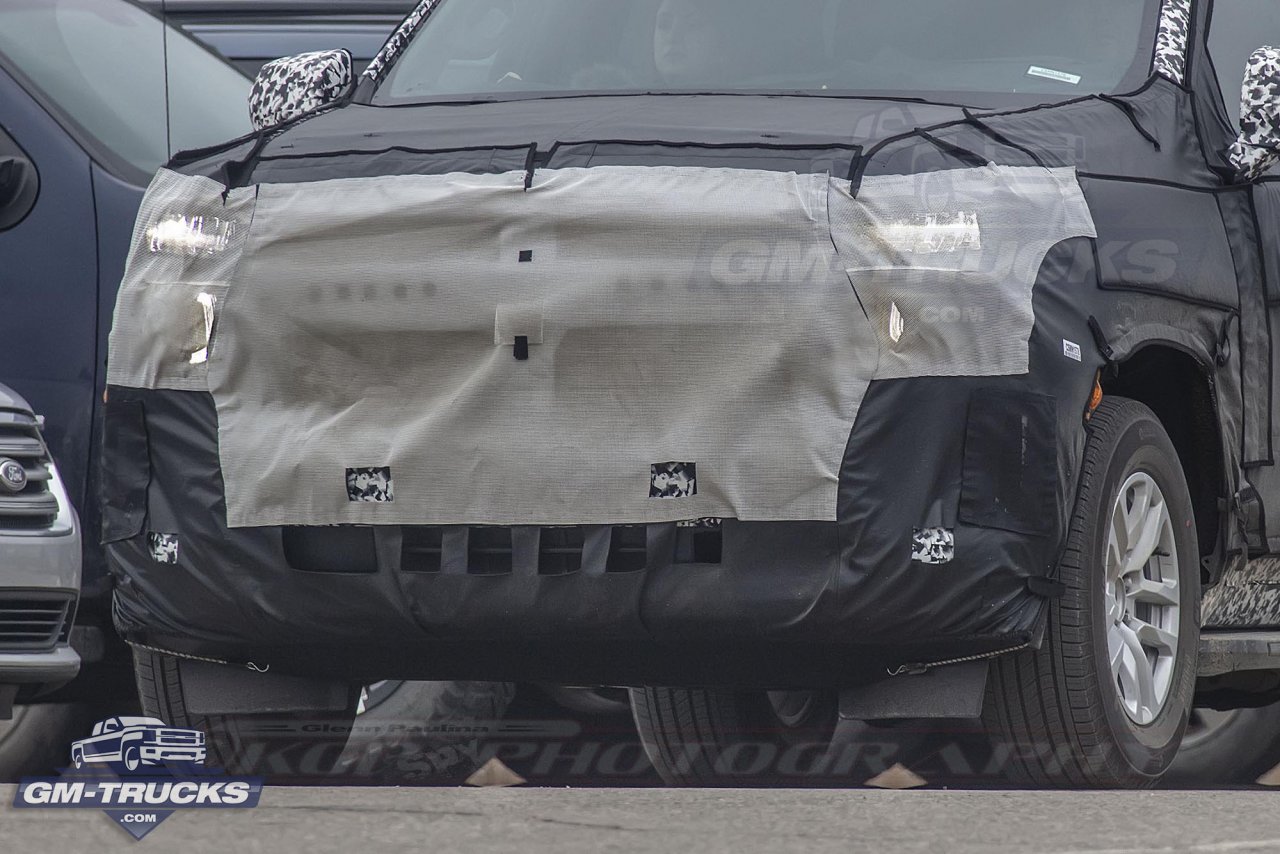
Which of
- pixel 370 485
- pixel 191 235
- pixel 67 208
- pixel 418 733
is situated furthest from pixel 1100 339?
pixel 67 208

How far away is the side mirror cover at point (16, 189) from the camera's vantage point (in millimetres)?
5953

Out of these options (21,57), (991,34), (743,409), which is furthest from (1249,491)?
(21,57)

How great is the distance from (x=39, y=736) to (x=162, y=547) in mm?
1491

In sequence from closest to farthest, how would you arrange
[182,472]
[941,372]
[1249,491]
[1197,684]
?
[941,372] < [182,472] < [1249,491] < [1197,684]

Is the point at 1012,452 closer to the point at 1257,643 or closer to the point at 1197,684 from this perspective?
the point at 1257,643

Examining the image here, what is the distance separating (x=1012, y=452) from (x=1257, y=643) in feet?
4.88

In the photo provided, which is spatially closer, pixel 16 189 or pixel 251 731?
pixel 251 731

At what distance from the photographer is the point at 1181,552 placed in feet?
17.0

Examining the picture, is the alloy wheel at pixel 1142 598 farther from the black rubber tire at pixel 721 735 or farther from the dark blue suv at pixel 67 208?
the dark blue suv at pixel 67 208

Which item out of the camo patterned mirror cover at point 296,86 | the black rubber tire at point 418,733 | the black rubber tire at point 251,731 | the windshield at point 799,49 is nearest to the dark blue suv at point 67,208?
the camo patterned mirror cover at point 296,86

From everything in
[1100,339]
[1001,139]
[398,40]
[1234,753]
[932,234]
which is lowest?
[1234,753]

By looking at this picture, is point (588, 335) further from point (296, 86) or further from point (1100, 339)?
point (296, 86)

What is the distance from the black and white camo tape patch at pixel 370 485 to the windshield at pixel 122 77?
163cm

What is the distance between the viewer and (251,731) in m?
5.54
